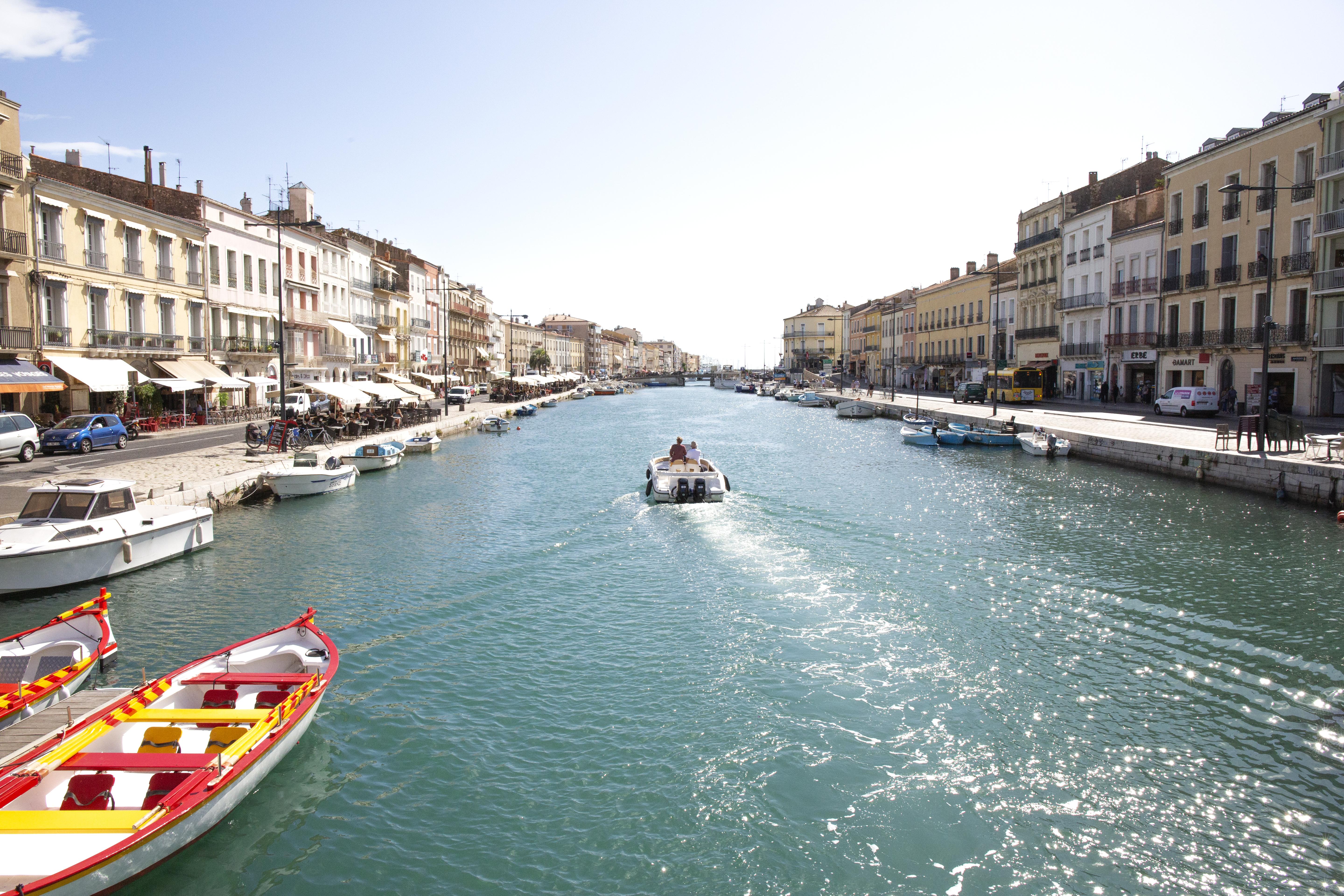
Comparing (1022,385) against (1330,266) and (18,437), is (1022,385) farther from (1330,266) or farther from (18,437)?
(18,437)

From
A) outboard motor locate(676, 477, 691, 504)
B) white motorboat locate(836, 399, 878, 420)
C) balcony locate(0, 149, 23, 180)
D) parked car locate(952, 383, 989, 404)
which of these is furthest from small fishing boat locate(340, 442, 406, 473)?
parked car locate(952, 383, 989, 404)

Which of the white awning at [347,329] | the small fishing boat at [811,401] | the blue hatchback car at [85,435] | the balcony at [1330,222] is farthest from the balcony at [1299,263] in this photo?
the white awning at [347,329]

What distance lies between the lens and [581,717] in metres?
9.73

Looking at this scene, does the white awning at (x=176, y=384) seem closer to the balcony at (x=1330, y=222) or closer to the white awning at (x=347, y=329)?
the white awning at (x=347, y=329)

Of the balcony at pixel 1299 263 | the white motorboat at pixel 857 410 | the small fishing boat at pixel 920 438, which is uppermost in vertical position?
the balcony at pixel 1299 263

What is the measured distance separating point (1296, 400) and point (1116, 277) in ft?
57.4

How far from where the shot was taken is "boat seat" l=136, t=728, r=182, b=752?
7.81 meters

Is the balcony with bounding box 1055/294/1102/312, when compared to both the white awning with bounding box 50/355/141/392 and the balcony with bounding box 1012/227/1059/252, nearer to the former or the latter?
the balcony with bounding box 1012/227/1059/252

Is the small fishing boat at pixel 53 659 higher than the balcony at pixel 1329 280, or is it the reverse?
the balcony at pixel 1329 280

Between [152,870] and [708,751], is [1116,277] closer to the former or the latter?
[708,751]

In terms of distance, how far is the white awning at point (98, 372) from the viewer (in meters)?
29.7

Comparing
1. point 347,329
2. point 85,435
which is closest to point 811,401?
point 347,329

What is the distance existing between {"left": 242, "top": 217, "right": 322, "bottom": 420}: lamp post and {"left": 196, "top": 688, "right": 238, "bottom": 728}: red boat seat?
21192 mm

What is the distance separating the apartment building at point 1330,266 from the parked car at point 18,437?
154 ft
